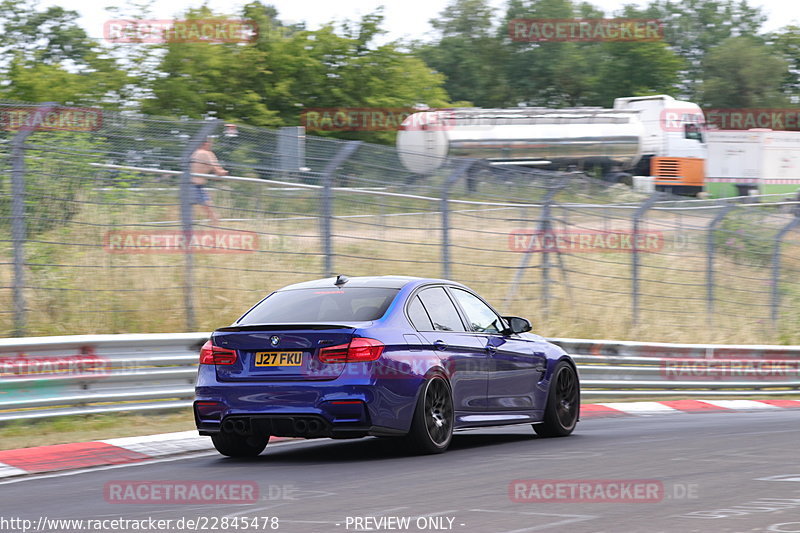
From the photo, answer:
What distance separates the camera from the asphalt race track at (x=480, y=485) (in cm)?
611

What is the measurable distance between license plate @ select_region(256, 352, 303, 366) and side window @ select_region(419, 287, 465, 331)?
1.28 metres

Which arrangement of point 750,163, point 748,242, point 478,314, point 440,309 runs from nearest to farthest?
point 440,309 → point 478,314 → point 748,242 → point 750,163

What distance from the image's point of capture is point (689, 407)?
604 inches

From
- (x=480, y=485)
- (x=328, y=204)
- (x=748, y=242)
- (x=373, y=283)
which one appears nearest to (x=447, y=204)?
(x=328, y=204)

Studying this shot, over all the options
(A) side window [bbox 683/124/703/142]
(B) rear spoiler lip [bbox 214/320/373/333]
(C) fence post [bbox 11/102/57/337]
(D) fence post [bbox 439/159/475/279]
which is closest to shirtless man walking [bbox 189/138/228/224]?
(C) fence post [bbox 11/102/57/337]

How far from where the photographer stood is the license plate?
846 cm

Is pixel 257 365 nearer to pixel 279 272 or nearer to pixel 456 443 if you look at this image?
pixel 456 443

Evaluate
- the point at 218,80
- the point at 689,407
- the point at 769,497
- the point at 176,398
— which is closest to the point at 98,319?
the point at 176,398

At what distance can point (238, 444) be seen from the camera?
918 cm

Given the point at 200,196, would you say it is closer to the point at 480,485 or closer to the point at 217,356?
the point at 217,356

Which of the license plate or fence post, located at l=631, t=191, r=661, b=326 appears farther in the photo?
fence post, located at l=631, t=191, r=661, b=326

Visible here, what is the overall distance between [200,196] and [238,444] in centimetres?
513

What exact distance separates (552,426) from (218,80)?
105 ft

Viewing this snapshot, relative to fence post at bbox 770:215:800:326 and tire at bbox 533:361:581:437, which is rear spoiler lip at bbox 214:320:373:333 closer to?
tire at bbox 533:361:581:437
